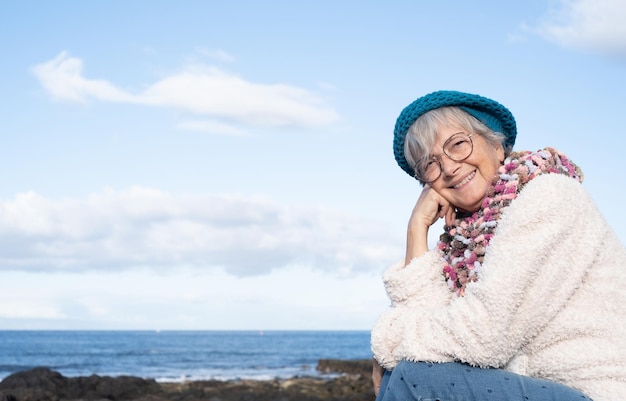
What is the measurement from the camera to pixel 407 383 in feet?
8.64

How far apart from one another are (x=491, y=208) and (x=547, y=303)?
1.43ft

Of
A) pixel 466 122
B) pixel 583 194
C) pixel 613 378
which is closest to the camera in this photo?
pixel 613 378

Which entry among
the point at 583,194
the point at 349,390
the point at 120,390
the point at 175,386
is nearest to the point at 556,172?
the point at 583,194

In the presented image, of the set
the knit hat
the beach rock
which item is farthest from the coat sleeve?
the beach rock

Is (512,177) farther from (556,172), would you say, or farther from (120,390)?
(120,390)

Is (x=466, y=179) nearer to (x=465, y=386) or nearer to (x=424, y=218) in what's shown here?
(x=424, y=218)

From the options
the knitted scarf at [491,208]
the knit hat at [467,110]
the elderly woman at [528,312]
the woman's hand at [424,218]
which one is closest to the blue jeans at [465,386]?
the elderly woman at [528,312]

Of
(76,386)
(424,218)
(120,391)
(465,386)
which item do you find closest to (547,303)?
(465,386)

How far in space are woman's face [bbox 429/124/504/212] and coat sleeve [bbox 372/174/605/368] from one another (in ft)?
1.10

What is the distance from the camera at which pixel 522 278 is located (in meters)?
2.57

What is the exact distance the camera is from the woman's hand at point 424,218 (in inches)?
128

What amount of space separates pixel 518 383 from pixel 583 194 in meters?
0.72

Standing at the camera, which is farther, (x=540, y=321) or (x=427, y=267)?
(x=427, y=267)

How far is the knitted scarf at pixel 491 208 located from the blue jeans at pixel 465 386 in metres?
0.38
